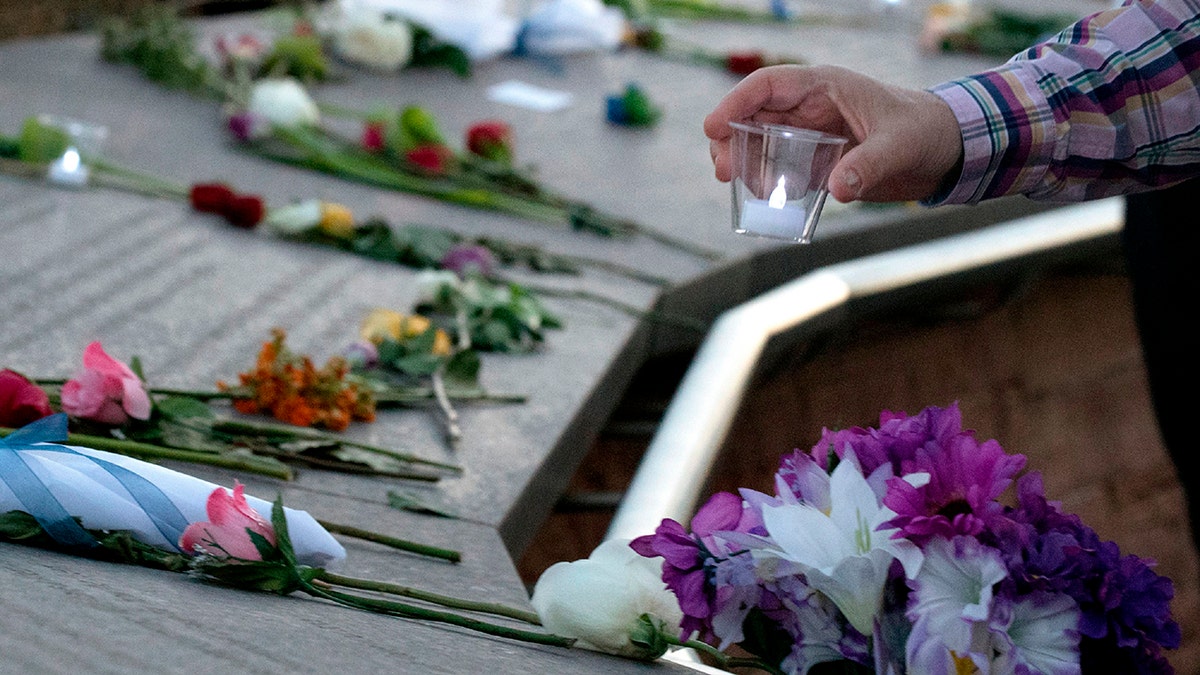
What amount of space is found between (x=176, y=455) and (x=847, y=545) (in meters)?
0.68

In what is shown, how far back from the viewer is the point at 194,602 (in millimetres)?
883

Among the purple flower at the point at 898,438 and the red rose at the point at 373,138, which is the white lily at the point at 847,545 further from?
the red rose at the point at 373,138

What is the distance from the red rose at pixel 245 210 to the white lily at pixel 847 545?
5.27 ft

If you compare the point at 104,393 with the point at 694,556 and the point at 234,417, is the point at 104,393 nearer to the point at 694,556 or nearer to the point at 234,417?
the point at 234,417

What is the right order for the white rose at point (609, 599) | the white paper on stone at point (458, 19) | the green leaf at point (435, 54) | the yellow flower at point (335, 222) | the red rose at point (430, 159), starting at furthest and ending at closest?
the white paper on stone at point (458, 19)
the green leaf at point (435, 54)
the red rose at point (430, 159)
the yellow flower at point (335, 222)
the white rose at point (609, 599)

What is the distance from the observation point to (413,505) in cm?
141

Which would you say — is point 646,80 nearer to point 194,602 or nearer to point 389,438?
point 389,438

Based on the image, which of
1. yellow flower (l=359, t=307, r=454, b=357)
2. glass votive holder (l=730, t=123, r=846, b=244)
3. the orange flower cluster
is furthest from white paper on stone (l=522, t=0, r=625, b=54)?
glass votive holder (l=730, t=123, r=846, b=244)

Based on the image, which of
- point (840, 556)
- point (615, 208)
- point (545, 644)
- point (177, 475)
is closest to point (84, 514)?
point (177, 475)

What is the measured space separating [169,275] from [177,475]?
3.45 feet

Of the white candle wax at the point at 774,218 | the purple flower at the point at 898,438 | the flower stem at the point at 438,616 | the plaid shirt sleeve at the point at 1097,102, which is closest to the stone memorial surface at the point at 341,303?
the flower stem at the point at 438,616

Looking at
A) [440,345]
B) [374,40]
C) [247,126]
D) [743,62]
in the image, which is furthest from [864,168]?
[743,62]

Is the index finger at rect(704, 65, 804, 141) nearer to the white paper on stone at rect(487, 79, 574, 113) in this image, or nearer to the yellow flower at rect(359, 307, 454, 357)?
the yellow flower at rect(359, 307, 454, 357)

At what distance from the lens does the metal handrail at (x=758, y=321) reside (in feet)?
5.03
